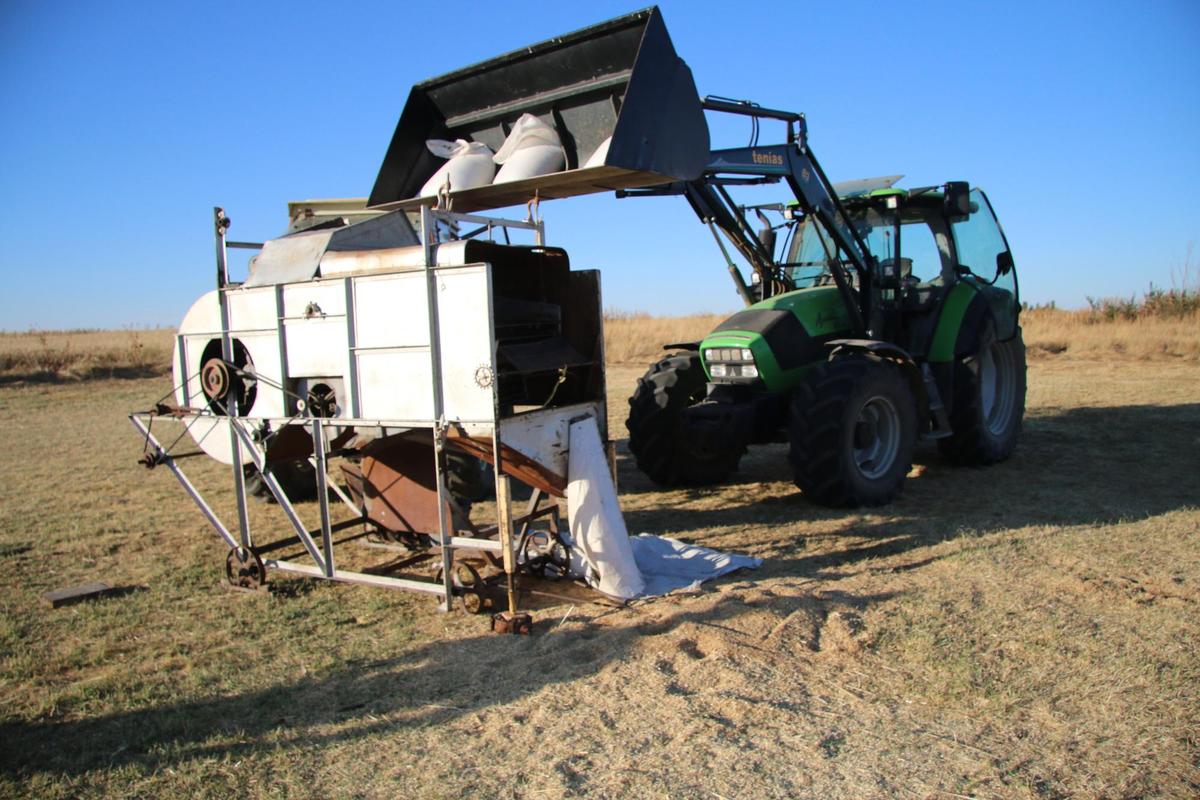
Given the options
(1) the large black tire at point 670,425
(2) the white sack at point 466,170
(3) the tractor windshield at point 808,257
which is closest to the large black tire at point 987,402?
(3) the tractor windshield at point 808,257

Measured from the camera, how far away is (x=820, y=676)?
3793mm

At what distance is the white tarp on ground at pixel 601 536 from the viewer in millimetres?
4844

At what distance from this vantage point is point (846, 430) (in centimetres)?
637

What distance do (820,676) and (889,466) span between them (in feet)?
11.3

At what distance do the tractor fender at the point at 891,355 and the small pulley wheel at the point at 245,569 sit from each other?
14.0ft

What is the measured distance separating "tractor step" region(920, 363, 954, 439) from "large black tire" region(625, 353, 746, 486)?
171cm

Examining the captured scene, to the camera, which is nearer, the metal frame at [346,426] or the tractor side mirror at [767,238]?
the metal frame at [346,426]

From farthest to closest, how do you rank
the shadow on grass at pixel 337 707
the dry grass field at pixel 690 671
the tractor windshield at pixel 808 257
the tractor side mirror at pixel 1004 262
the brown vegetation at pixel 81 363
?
the brown vegetation at pixel 81 363 < the tractor side mirror at pixel 1004 262 < the tractor windshield at pixel 808 257 < the shadow on grass at pixel 337 707 < the dry grass field at pixel 690 671

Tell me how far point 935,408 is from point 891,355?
89cm

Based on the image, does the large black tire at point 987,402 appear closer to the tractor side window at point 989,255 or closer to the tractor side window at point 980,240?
the tractor side window at point 989,255

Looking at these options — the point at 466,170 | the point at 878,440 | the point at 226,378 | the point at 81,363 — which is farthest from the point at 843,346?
the point at 81,363

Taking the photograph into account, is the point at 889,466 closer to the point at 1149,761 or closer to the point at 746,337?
the point at 746,337

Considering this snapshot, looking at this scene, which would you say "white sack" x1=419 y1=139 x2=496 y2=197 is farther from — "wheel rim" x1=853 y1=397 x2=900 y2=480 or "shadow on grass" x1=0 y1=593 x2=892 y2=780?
"wheel rim" x1=853 y1=397 x2=900 y2=480

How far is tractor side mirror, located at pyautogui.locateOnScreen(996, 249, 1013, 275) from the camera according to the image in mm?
8680
